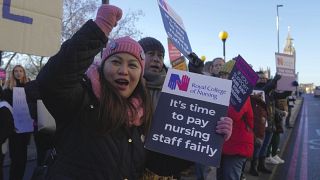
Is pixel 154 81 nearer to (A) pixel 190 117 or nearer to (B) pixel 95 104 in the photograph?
(A) pixel 190 117

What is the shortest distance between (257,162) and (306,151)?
163 inches

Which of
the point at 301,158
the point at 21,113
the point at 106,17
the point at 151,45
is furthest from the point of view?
the point at 301,158

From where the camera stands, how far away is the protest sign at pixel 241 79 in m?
3.61

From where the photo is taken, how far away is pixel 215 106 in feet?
8.36

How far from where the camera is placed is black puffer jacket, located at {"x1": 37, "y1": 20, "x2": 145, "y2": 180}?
1.88 metres

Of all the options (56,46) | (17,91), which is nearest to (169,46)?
(17,91)

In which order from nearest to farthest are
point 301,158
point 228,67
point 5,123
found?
1. point 5,123
2. point 228,67
3. point 301,158

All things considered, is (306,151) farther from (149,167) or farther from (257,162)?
(149,167)

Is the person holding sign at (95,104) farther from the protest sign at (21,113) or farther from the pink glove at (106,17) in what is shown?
the protest sign at (21,113)

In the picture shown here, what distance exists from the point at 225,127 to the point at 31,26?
1.94 m

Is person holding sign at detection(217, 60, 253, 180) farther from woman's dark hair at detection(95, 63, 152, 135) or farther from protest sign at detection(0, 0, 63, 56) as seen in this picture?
woman's dark hair at detection(95, 63, 152, 135)

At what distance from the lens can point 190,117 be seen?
251cm

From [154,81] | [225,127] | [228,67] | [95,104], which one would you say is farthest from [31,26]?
[228,67]

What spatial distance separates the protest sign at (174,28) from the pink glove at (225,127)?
6.69ft
